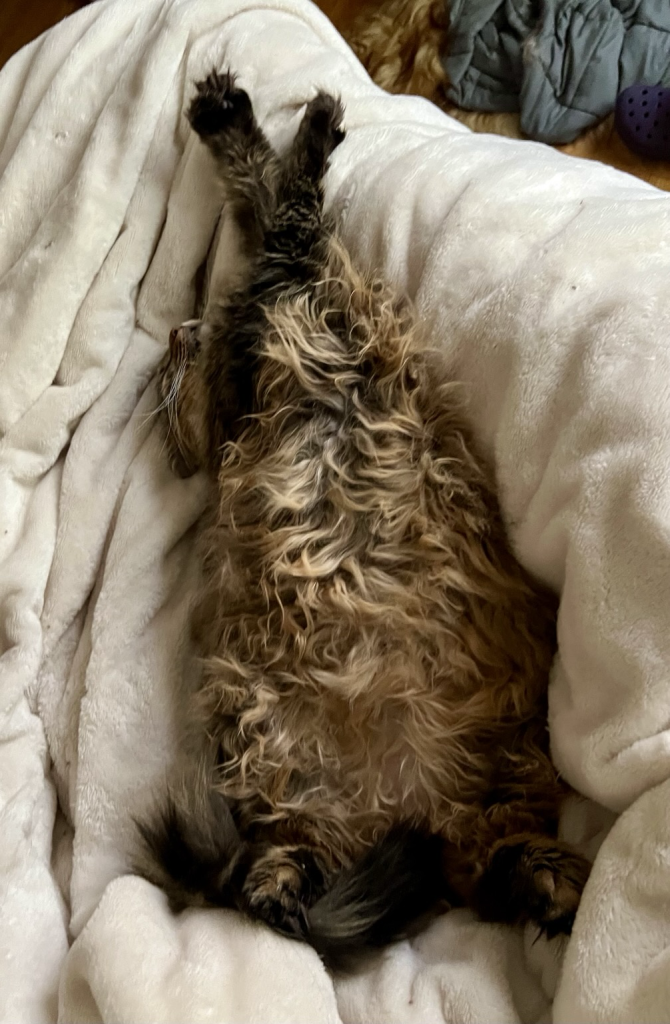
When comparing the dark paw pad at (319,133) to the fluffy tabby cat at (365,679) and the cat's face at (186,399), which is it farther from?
the cat's face at (186,399)

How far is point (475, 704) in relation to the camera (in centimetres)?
105

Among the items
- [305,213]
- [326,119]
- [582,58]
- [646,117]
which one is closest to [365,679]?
[305,213]

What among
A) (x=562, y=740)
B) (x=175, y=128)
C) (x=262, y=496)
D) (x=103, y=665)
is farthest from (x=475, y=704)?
(x=175, y=128)

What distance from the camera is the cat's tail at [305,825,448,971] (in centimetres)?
99

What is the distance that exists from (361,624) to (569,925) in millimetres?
397

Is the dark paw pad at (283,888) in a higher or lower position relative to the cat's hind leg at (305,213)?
lower

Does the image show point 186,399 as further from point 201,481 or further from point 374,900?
point 374,900

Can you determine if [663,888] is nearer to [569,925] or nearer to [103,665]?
[569,925]

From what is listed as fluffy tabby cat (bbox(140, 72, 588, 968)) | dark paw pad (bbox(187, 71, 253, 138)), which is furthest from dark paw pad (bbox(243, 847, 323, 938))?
dark paw pad (bbox(187, 71, 253, 138))

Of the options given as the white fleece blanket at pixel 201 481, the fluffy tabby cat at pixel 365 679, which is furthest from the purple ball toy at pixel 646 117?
the fluffy tabby cat at pixel 365 679

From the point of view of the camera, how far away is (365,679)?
41.1 inches

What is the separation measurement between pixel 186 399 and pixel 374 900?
747mm

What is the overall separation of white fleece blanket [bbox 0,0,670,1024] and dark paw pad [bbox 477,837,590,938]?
4 cm

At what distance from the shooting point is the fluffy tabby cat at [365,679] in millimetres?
1020
